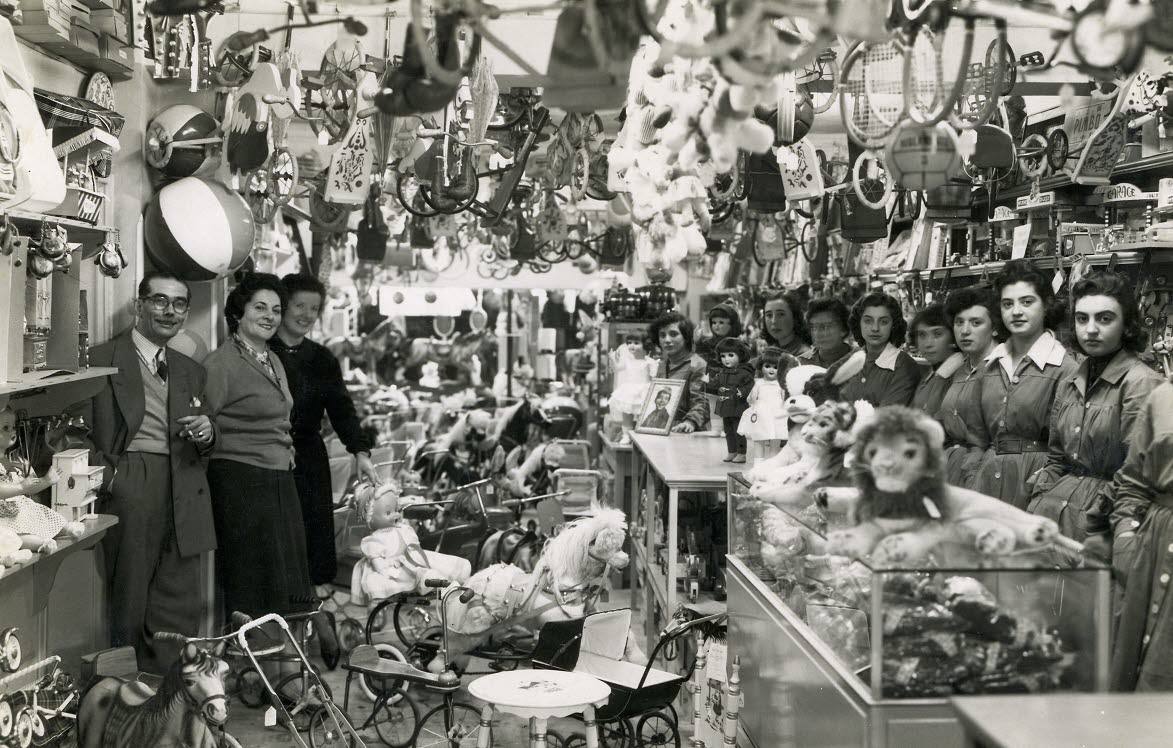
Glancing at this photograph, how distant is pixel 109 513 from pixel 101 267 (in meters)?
1.05

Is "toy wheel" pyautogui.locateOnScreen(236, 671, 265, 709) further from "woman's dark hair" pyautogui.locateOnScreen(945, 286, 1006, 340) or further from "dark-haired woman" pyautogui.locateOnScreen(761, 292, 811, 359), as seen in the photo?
"woman's dark hair" pyautogui.locateOnScreen(945, 286, 1006, 340)

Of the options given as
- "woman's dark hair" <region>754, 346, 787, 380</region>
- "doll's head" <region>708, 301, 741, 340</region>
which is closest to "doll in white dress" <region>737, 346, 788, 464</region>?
"woman's dark hair" <region>754, 346, 787, 380</region>

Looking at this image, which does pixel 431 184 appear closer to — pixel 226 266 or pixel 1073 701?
pixel 226 266

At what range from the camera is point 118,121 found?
171 inches

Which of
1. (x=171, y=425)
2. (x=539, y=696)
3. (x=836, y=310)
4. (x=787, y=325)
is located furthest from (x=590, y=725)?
(x=787, y=325)

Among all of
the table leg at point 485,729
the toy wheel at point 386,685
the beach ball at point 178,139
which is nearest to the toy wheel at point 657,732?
the table leg at point 485,729

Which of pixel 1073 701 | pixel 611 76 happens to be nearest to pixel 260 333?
pixel 611 76

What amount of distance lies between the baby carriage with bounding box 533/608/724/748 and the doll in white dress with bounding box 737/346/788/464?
82cm

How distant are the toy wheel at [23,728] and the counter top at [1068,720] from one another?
2.74 metres

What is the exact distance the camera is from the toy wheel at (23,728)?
3537mm

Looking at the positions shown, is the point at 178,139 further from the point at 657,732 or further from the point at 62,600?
the point at 657,732

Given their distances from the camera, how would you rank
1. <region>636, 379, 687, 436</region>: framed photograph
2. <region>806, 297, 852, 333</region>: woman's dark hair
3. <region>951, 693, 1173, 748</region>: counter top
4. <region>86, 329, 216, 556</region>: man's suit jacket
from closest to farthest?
1. <region>951, 693, 1173, 748</region>: counter top
2. <region>86, 329, 216, 556</region>: man's suit jacket
3. <region>806, 297, 852, 333</region>: woman's dark hair
4. <region>636, 379, 687, 436</region>: framed photograph

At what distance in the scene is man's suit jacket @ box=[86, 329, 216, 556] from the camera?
15.5 ft

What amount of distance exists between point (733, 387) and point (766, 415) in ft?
3.19
